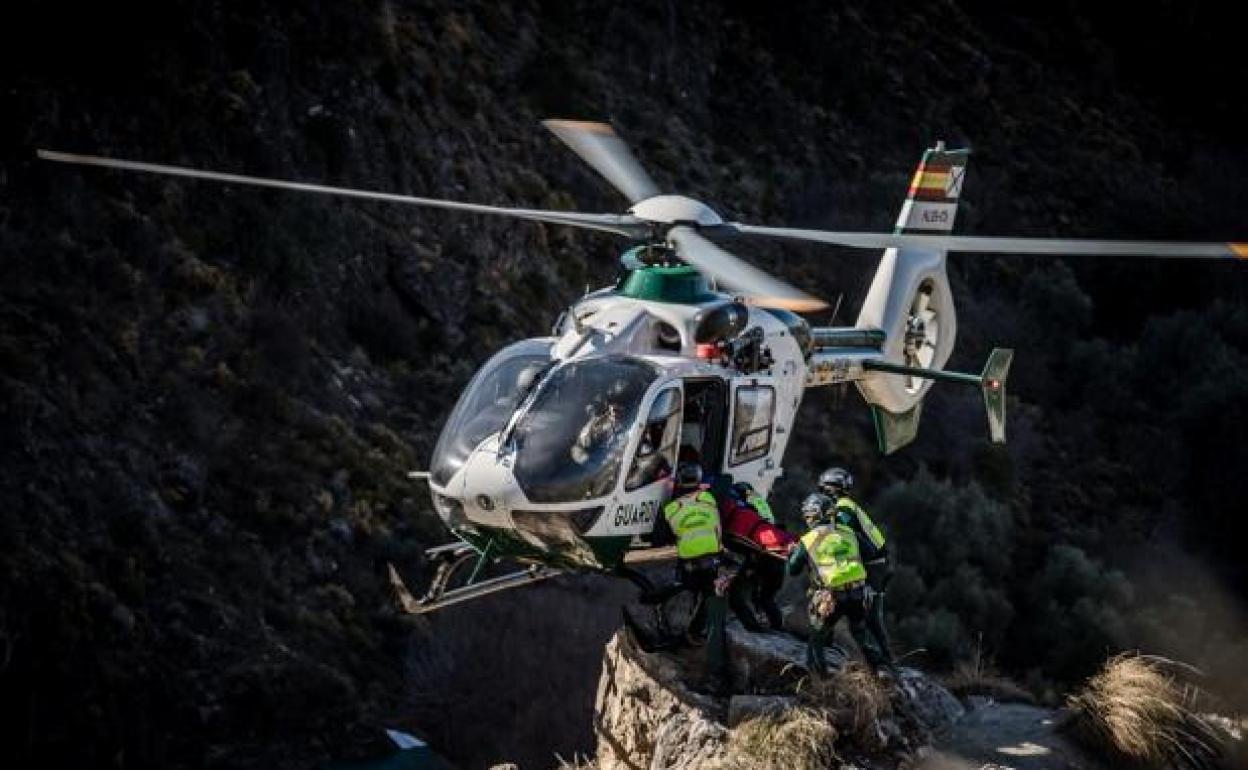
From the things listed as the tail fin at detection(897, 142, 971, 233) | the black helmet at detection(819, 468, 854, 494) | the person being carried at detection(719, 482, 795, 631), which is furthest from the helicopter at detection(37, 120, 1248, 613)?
the tail fin at detection(897, 142, 971, 233)

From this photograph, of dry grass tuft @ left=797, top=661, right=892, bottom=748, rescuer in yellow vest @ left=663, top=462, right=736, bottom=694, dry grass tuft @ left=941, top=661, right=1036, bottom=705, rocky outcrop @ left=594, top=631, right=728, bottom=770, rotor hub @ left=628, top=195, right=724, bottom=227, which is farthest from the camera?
dry grass tuft @ left=941, top=661, right=1036, bottom=705

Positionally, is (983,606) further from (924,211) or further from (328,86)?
(328,86)

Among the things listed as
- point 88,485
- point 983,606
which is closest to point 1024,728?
point 88,485

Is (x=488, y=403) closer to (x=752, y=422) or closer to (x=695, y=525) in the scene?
(x=695, y=525)

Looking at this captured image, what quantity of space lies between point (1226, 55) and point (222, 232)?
3221cm

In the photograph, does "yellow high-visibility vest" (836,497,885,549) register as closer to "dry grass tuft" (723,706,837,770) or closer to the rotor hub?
"dry grass tuft" (723,706,837,770)

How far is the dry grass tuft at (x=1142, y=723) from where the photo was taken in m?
13.9

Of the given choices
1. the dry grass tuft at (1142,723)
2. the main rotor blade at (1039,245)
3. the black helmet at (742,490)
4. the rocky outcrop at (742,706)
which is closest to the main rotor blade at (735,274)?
the main rotor blade at (1039,245)

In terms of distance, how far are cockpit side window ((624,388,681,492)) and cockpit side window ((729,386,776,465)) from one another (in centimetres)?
85

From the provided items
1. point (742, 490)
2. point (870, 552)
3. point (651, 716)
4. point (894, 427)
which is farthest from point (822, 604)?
point (894, 427)

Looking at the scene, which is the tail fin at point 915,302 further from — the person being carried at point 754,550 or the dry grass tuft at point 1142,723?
the dry grass tuft at point 1142,723

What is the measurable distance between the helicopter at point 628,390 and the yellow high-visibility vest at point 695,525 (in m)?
0.33

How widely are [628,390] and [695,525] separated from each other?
4.02 feet

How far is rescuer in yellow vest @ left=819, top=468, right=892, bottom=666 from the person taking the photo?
548 inches
